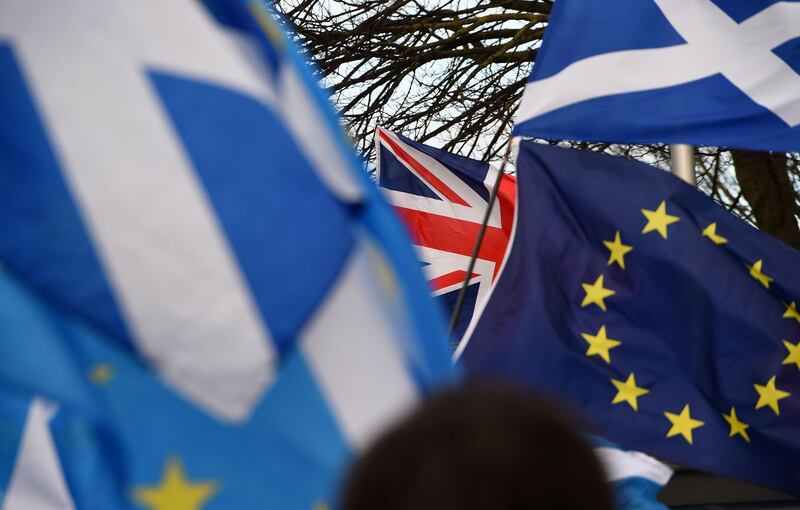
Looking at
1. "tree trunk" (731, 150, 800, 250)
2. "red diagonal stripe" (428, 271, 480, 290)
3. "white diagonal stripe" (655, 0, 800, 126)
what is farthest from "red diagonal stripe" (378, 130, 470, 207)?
"white diagonal stripe" (655, 0, 800, 126)

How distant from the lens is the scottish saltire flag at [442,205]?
6.07 meters

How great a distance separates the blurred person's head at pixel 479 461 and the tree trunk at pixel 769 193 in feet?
23.4

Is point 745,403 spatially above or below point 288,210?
below

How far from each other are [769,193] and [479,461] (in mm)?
7334

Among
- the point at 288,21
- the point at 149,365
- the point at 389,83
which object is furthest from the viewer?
the point at 389,83

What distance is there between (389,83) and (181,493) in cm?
667

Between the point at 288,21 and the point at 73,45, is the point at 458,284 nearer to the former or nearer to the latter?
the point at 288,21

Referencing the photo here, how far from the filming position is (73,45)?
1.79 metres

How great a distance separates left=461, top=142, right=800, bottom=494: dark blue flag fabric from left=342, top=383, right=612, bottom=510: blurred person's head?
2.69 meters

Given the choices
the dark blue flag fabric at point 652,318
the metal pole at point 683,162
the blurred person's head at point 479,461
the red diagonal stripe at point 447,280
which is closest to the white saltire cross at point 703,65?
the dark blue flag fabric at point 652,318

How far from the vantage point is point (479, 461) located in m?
0.64

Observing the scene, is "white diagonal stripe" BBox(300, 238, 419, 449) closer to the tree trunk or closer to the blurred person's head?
the blurred person's head

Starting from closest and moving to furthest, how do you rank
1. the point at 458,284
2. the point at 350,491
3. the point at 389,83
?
the point at 350,491
the point at 458,284
the point at 389,83

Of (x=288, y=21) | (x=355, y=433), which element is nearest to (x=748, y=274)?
(x=355, y=433)
